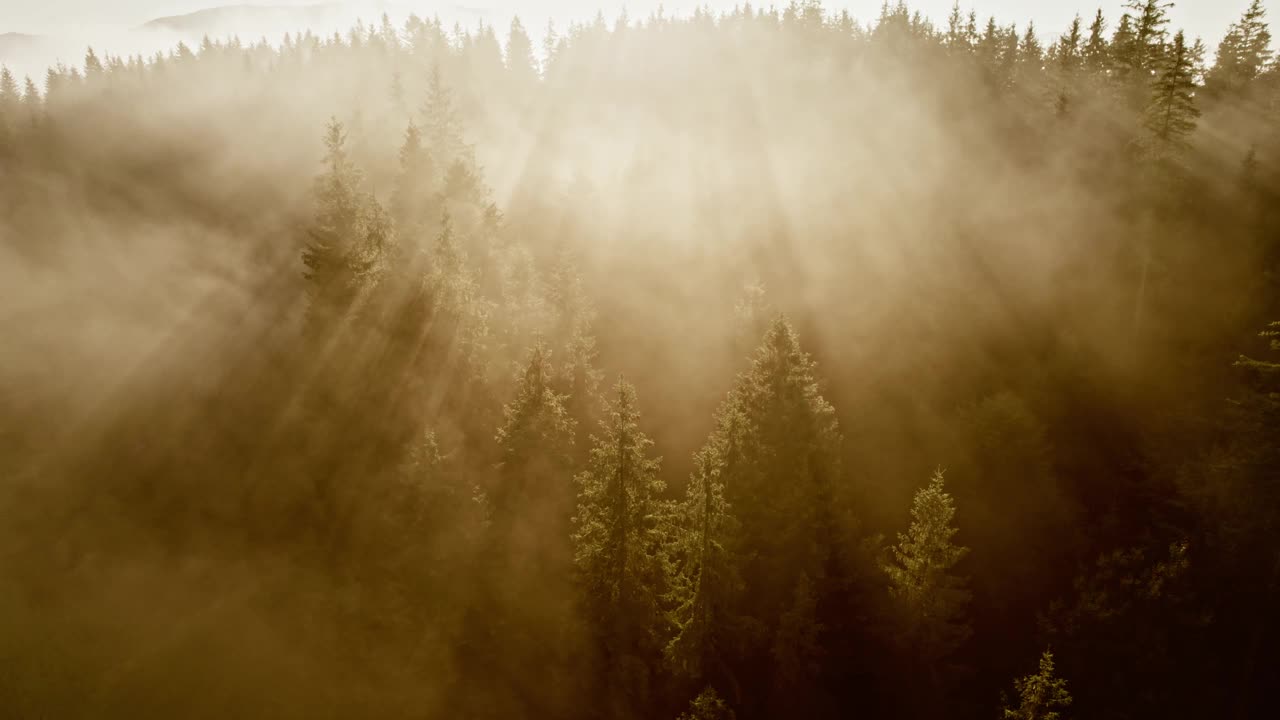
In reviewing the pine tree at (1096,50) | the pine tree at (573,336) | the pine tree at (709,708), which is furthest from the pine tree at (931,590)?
the pine tree at (1096,50)

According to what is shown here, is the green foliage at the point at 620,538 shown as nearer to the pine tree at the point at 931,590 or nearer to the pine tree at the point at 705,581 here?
the pine tree at the point at 705,581

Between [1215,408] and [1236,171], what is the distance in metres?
25.3

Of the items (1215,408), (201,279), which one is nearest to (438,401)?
(201,279)

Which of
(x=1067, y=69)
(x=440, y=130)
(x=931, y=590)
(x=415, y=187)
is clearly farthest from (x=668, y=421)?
(x=1067, y=69)

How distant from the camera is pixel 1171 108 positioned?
35.4m

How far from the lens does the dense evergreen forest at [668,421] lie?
23344 mm

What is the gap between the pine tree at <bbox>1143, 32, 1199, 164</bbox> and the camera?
34844 millimetres

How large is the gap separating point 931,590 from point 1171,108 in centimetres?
3485

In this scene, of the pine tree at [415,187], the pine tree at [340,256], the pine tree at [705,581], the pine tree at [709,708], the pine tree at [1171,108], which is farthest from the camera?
the pine tree at [415,187]

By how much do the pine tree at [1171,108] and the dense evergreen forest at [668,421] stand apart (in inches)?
14.2

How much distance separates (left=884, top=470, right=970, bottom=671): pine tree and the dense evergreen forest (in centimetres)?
14

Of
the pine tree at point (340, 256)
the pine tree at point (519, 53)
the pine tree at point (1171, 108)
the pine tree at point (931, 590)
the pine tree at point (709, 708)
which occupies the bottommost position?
the pine tree at point (709, 708)

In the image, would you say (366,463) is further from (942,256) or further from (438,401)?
(942,256)

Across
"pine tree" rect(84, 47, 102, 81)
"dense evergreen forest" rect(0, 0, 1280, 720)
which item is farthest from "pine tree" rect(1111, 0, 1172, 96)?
"pine tree" rect(84, 47, 102, 81)
